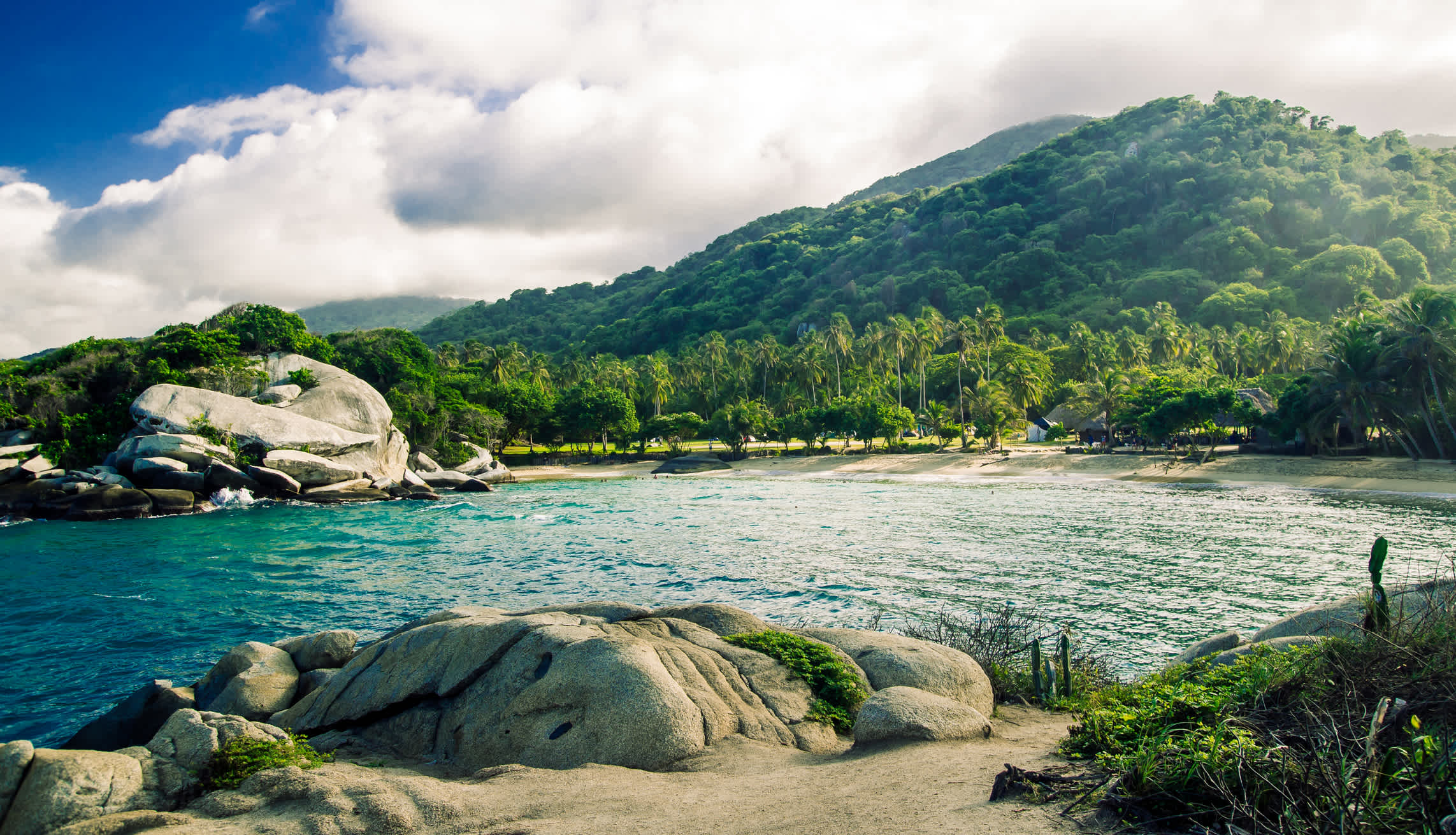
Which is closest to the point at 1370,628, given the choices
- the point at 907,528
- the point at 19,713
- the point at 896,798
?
the point at 896,798

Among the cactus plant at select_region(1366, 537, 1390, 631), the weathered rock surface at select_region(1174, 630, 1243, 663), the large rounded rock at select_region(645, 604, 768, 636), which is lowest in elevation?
the weathered rock surface at select_region(1174, 630, 1243, 663)

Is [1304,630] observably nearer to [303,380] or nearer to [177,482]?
[177,482]

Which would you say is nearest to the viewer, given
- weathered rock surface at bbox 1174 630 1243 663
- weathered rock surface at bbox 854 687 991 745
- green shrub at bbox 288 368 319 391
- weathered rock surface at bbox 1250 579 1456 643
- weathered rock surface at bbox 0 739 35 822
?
weathered rock surface at bbox 0 739 35 822

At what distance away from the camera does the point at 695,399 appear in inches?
3967

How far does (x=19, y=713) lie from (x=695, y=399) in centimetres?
8896

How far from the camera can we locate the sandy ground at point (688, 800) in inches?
213

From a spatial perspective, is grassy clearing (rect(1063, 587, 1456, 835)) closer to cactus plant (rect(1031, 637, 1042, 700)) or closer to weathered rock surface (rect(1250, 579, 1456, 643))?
weathered rock surface (rect(1250, 579, 1456, 643))

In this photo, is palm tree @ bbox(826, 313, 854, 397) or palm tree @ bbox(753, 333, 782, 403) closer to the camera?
palm tree @ bbox(826, 313, 854, 397)

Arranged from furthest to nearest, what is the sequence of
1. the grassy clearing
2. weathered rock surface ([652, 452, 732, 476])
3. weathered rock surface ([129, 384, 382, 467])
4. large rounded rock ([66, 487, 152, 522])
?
1. weathered rock surface ([652, 452, 732, 476])
2. weathered rock surface ([129, 384, 382, 467])
3. large rounded rock ([66, 487, 152, 522])
4. the grassy clearing

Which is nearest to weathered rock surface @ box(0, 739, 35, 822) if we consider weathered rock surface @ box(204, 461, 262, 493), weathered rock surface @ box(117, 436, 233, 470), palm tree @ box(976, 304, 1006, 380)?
weathered rock surface @ box(204, 461, 262, 493)

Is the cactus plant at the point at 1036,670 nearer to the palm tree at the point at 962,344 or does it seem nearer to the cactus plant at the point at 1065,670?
the cactus plant at the point at 1065,670

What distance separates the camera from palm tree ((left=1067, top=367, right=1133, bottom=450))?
62750 millimetres

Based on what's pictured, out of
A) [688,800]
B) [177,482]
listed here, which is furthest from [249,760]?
[177,482]

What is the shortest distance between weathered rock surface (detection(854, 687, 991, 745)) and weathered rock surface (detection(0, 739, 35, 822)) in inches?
305
